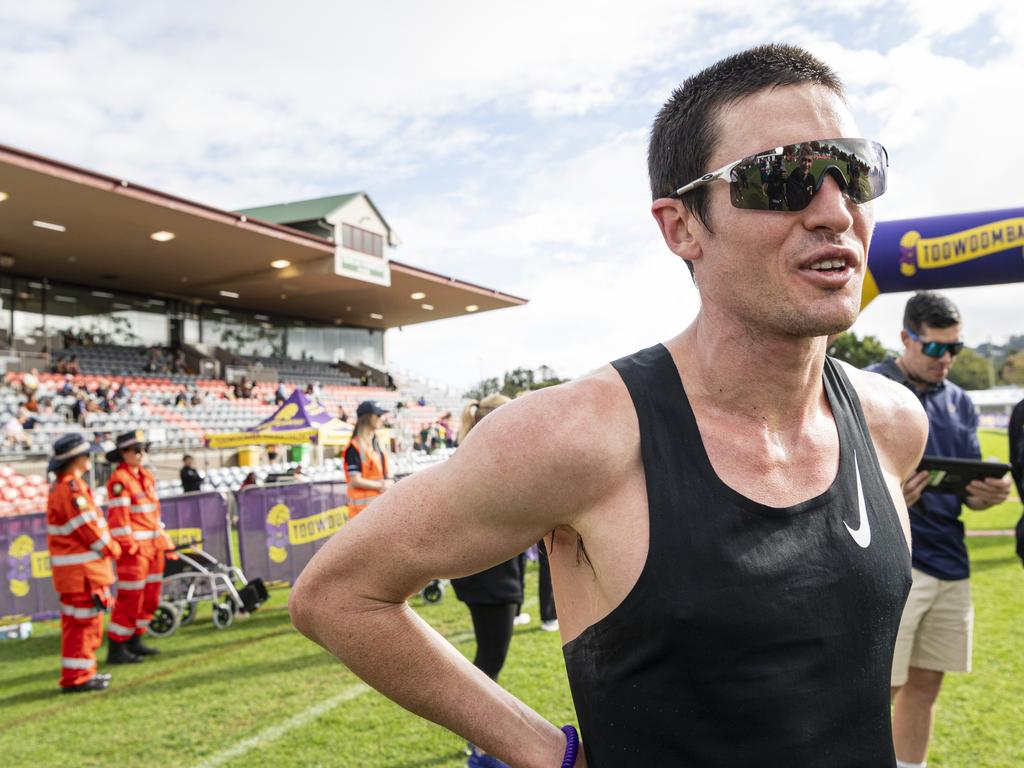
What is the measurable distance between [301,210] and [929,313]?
103ft

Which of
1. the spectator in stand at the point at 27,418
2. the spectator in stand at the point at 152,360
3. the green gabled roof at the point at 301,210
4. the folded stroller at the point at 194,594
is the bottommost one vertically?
the folded stroller at the point at 194,594

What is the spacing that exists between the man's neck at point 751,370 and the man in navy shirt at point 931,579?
259 centimetres

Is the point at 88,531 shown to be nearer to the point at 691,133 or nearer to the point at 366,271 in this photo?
the point at 691,133

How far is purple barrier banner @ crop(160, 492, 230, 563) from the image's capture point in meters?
8.47

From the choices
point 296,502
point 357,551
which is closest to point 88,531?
point 296,502

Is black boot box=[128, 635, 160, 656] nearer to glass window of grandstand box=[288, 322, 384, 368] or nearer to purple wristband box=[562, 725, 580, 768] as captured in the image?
purple wristband box=[562, 725, 580, 768]

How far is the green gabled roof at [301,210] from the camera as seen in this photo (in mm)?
30938

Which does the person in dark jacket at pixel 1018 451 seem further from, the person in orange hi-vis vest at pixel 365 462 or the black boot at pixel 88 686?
the black boot at pixel 88 686

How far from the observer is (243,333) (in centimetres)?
3300

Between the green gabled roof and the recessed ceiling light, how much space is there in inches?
441

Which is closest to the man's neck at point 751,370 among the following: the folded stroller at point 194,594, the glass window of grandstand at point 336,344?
the folded stroller at point 194,594

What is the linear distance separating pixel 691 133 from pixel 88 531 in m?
6.25

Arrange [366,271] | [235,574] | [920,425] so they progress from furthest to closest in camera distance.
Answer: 1. [366,271]
2. [235,574]
3. [920,425]

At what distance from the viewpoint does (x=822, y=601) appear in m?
1.15
